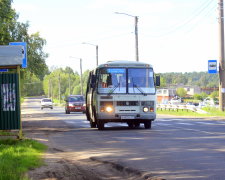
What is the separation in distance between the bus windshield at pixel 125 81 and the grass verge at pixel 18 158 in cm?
761

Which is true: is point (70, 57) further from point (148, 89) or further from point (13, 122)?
point (13, 122)

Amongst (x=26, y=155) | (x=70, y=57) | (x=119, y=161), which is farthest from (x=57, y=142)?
(x=70, y=57)

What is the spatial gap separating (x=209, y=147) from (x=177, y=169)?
177 inches

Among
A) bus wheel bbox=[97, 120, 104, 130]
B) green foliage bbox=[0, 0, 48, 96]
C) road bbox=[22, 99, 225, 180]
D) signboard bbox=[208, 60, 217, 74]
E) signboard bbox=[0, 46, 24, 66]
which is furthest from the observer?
green foliage bbox=[0, 0, 48, 96]

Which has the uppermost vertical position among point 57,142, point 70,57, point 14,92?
point 70,57

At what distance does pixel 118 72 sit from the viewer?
23469mm

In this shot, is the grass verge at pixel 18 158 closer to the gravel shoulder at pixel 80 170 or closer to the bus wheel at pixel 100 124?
the gravel shoulder at pixel 80 170

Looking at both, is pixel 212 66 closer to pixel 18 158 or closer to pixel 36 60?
pixel 36 60

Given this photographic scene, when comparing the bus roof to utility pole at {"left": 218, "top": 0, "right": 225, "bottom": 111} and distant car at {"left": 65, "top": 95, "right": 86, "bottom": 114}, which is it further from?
distant car at {"left": 65, "top": 95, "right": 86, "bottom": 114}

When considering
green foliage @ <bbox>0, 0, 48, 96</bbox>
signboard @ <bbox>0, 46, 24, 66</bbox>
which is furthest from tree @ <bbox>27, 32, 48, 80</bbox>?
signboard @ <bbox>0, 46, 24, 66</bbox>

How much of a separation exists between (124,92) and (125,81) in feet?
1.56

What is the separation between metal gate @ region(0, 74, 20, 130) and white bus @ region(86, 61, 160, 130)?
300 inches

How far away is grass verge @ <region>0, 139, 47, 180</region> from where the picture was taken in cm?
959

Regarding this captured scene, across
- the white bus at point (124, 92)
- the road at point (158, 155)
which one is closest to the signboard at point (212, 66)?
the white bus at point (124, 92)
